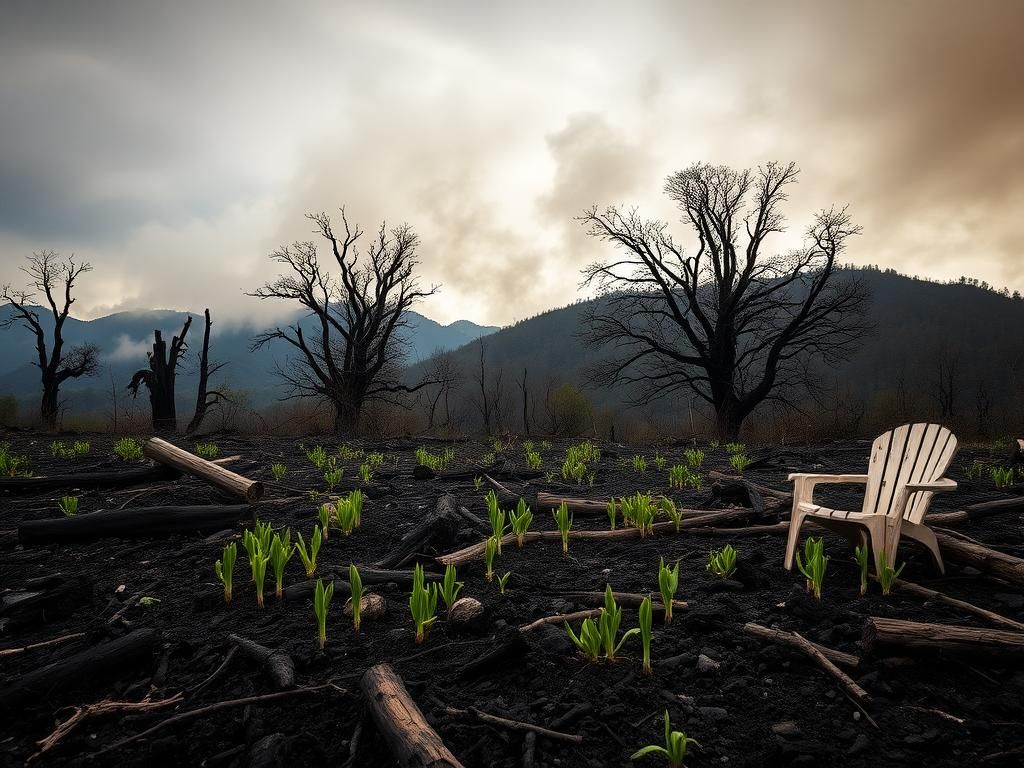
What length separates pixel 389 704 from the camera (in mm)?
1834

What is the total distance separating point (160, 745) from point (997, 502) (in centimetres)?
658

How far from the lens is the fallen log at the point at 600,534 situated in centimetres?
363

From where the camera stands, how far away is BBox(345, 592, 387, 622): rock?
2.80 metres

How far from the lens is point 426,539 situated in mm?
3934

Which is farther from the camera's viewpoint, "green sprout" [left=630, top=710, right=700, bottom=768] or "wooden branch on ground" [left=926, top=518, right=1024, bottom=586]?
"wooden branch on ground" [left=926, top=518, right=1024, bottom=586]

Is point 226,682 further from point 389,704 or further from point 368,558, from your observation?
point 368,558

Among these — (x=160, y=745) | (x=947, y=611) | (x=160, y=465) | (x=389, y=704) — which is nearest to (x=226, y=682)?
(x=160, y=745)

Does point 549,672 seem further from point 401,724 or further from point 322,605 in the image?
point 322,605

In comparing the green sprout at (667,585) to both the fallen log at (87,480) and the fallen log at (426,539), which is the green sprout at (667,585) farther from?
the fallen log at (87,480)

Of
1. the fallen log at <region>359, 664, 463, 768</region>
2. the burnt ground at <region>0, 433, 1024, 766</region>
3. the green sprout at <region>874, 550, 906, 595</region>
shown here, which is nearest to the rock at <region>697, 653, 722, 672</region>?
the burnt ground at <region>0, 433, 1024, 766</region>

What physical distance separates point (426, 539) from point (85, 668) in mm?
2122

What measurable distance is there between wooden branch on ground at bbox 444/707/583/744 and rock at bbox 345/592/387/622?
0.98 metres

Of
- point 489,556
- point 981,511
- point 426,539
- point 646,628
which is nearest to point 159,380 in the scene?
point 426,539

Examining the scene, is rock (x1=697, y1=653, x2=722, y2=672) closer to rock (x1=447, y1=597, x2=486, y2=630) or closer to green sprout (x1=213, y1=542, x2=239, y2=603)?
rock (x1=447, y1=597, x2=486, y2=630)
